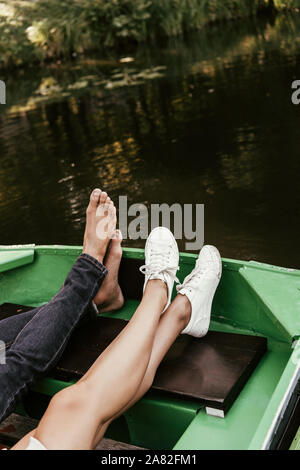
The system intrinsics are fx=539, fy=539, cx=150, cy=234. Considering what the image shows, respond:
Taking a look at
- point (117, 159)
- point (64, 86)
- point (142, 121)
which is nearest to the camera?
point (117, 159)

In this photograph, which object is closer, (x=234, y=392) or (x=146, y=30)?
(x=234, y=392)

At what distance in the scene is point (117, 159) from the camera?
20.3 ft

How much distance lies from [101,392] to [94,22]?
15.5 metres

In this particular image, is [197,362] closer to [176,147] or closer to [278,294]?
[278,294]

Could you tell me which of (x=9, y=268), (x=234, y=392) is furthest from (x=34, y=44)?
(x=234, y=392)

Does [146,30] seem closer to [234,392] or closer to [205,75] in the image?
[205,75]

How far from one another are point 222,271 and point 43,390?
0.87 m

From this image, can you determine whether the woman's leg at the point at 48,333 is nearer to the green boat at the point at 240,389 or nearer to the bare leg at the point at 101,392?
the green boat at the point at 240,389

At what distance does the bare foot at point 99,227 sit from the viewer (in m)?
2.34

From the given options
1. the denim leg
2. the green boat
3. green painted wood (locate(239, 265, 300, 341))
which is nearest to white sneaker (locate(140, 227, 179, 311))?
the green boat

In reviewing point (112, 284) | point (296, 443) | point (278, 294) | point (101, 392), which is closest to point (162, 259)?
point (112, 284)

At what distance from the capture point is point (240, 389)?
1.83 metres

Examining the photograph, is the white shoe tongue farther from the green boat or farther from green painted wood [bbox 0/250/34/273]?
green painted wood [bbox 0/250/34/273]

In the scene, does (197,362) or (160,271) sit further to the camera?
(160,271)
